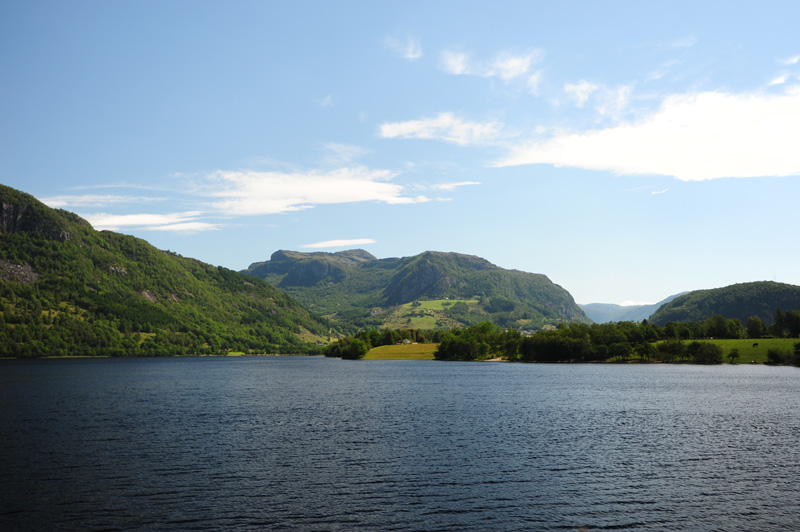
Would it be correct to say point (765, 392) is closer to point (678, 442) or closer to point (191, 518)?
point (678, 442)

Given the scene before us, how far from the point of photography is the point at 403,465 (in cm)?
5638

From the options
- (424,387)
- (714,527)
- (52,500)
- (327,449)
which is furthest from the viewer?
(424,387)

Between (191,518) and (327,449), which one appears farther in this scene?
(327,449)

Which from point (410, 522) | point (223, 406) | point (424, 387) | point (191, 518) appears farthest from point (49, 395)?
point (410, 522)

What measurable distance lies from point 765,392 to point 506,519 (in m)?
123

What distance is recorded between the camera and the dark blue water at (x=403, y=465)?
4025 centimetres

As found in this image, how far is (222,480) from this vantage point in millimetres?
50219

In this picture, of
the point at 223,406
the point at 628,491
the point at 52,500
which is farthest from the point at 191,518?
the point at 223,406

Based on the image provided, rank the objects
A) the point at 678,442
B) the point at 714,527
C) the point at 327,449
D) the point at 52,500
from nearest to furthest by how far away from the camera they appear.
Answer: the point at 714,527 < the point at 52,500 < the point at 327,449 < the point at 678,442

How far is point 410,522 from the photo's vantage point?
1535 inches

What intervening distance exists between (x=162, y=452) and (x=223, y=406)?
47.3 m

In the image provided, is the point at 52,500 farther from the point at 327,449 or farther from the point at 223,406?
the point at 223,406

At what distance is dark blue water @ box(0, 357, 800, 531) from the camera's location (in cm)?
4025

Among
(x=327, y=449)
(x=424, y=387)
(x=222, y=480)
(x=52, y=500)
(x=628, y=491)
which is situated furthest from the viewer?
(x=424, y=387)
